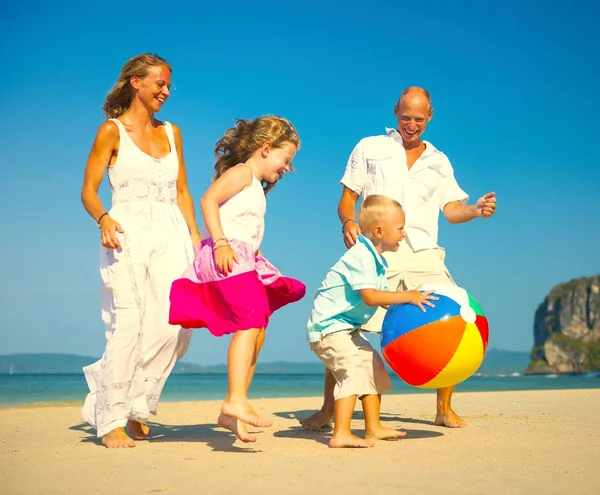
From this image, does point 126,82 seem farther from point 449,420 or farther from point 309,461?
point 449,420

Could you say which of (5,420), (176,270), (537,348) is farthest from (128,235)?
(537,348)

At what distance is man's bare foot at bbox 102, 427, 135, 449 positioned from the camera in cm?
540

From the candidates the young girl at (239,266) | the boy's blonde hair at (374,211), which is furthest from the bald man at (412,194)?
the young girl at (239,266)

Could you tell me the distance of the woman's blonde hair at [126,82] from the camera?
5984mm

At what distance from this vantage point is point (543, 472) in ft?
13.6

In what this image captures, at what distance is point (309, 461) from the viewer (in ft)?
15.1

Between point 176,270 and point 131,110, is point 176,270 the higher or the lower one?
the lower one

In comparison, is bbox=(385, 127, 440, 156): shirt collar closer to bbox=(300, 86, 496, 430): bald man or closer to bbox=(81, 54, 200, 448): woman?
bbox=(300, 86, 496, 430): bald man

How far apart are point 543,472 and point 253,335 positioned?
200 cm

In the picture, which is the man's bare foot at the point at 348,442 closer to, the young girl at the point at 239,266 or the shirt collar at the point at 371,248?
the young girl at the point at 239,266

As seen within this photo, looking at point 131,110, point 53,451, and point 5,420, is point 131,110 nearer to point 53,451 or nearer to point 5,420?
point 53,451

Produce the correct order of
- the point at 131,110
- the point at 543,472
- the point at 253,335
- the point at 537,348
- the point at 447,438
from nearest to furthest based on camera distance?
1. the point at 543,472
2. the point at 253,335
3. the point at 447,438
4. the point at 131,110
5. the point at 537,348

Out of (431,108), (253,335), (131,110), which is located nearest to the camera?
(253,335)

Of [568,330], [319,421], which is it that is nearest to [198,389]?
[319,421]
